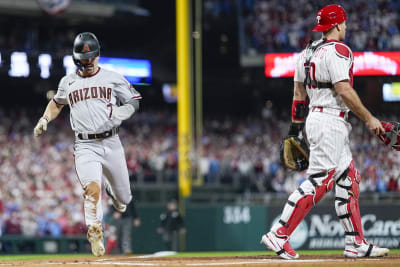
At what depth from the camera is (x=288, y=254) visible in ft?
19.3

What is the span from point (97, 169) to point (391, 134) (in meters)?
2.54

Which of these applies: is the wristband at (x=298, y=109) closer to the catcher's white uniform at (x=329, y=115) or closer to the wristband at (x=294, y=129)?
the wristband at (x=294, y=129)

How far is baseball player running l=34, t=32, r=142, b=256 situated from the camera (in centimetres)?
655

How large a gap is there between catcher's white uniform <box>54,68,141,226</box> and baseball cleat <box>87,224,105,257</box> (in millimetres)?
128

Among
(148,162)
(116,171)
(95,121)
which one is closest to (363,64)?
(148,162)

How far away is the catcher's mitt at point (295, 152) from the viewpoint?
20.6 feet

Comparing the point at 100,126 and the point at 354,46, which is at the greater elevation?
the point at 354,46

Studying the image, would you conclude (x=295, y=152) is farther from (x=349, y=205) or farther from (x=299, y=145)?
(x=349, y=205)

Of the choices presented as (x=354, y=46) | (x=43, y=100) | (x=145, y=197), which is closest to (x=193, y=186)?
(x=145, y=197)

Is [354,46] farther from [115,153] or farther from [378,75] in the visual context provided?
[115,153]

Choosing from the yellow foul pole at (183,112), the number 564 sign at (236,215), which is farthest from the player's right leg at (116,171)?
the yellow foul pole at (183,112)

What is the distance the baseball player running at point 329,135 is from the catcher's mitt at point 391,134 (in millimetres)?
250

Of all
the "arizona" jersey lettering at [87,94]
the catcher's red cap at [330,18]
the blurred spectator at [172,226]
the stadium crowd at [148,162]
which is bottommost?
the blurred spectator at [172,226]

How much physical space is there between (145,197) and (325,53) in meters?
13.1
